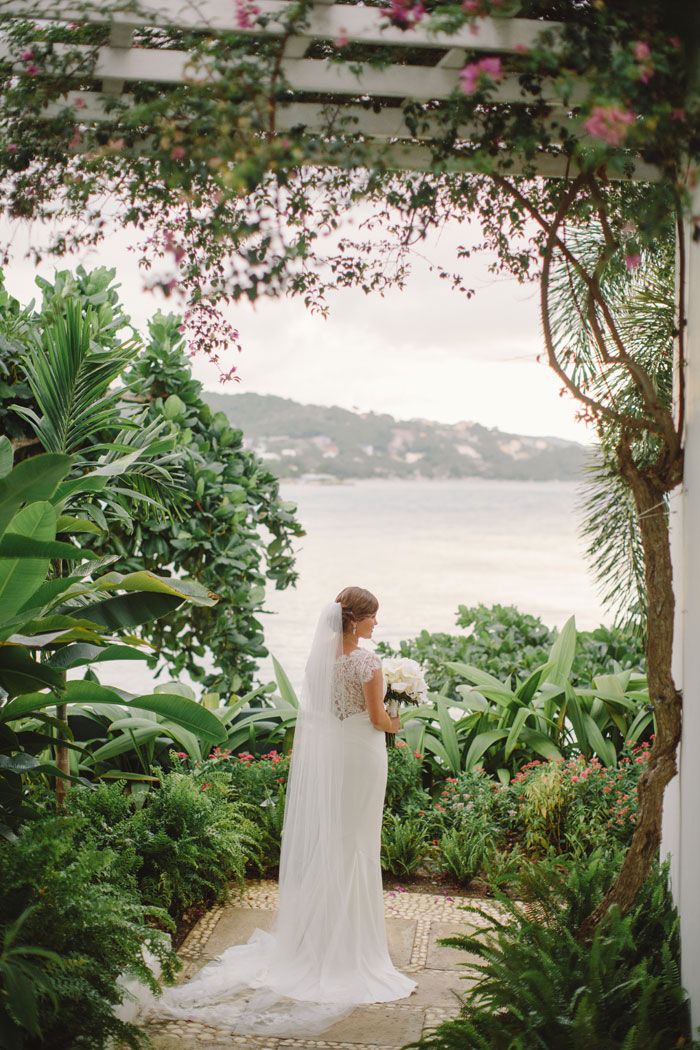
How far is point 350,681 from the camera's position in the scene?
4.04 metres

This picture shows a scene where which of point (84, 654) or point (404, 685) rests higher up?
point (84, 654)

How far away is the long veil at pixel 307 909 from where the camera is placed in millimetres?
3613

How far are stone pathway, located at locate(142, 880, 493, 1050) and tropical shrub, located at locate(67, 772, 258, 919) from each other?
0.18m

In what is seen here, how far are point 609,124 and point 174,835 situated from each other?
3.50 meters

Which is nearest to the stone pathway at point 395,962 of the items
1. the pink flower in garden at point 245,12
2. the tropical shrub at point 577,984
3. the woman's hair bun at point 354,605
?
the tropical shrub at point 577,984

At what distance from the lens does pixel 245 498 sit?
565 centimetres

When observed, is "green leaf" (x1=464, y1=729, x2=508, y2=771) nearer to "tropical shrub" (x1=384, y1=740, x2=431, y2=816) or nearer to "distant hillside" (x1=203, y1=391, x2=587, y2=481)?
"tropical shrub" (x1=384, y1=740, x2=431, y2=816)

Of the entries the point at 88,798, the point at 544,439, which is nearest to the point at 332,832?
the point at 88,798

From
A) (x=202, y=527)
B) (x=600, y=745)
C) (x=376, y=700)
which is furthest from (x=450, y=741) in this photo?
(x=202, y=527)

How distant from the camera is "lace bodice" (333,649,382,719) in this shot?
4031 millimetres

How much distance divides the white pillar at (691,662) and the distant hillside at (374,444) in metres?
13.8

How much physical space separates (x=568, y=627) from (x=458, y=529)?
30.2 metres

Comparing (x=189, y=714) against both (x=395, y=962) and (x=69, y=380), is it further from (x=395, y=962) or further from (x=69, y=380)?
(x=69, y=380)

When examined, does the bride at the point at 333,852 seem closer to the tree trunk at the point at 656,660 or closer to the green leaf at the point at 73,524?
the green leaf at the point at 73,524
